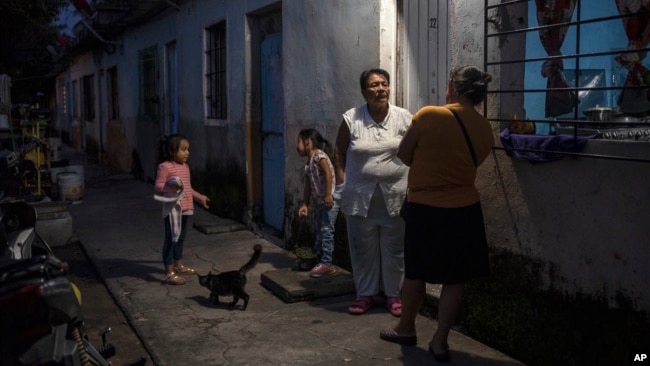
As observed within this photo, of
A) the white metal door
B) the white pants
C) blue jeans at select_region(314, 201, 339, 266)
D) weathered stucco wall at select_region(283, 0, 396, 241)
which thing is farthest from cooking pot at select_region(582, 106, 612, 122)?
blue jeans at select_region(314, 201, 339, 266)

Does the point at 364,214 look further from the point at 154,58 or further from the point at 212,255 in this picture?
the point at 154,58

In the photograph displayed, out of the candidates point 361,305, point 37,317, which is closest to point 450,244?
point 361,305

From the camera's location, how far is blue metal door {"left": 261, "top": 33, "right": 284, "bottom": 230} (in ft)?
25.1

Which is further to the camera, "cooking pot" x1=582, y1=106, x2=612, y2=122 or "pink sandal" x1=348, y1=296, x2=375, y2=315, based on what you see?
"pink sandal" x1=348, y1=296, x2=375, y2=315

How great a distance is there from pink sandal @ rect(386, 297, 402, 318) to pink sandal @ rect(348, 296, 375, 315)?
16 cm

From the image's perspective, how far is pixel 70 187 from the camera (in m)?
10.9

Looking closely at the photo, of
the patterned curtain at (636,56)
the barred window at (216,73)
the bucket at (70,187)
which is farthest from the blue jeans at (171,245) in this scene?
the bucket at (70,187)

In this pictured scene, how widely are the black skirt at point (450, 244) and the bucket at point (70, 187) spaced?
334 inches

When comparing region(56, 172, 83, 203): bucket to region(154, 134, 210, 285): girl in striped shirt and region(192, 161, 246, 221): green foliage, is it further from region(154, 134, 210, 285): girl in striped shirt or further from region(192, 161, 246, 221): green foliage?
region(154, 134, 210, 285): girl in striped shirt

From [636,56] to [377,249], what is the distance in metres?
2.28

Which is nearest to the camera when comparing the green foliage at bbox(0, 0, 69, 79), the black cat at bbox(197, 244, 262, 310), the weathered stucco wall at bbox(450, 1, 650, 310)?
the weathered stucco wall at bbox(450, 1, 650, 310)

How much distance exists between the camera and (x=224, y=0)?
891 centimetres

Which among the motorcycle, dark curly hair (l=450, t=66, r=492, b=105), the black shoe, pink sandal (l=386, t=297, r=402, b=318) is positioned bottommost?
the black shoe

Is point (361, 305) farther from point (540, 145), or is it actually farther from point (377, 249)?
point (540, 145)
